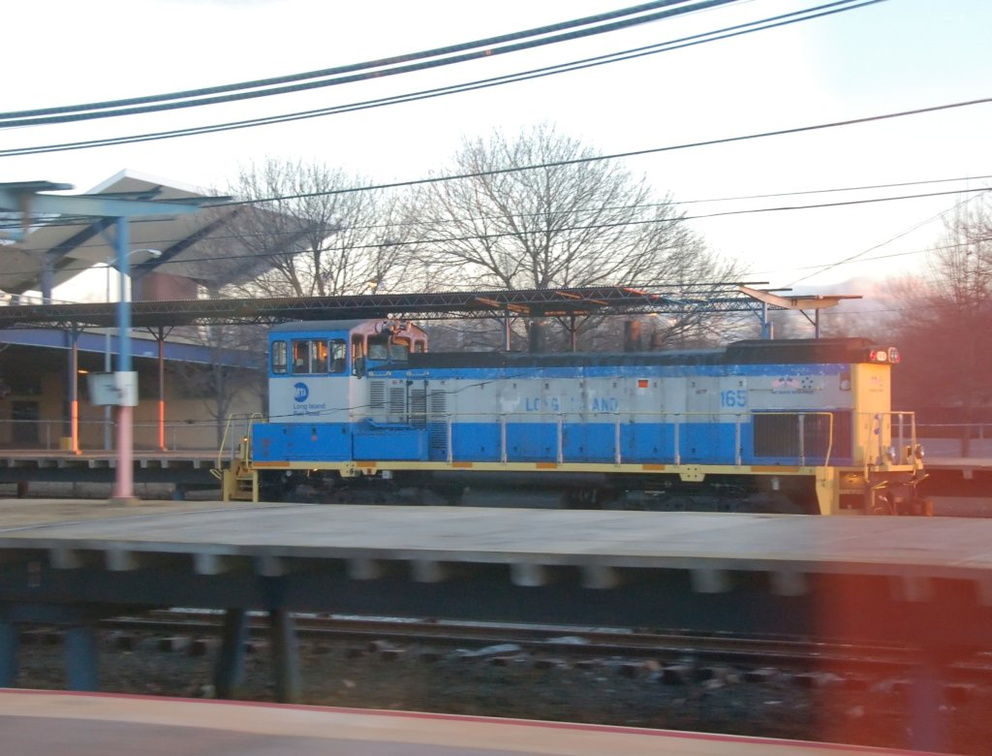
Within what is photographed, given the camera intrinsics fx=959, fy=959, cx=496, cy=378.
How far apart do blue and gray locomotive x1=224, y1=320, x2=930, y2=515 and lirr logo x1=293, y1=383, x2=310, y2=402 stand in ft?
0.06

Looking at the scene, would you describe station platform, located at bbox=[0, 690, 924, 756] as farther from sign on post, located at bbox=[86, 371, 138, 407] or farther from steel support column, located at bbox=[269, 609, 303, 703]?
sign on post, located at bbox=[86, 371, 138, 407]

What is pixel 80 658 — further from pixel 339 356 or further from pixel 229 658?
pixel 339 356

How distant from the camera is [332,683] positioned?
8.79 metres

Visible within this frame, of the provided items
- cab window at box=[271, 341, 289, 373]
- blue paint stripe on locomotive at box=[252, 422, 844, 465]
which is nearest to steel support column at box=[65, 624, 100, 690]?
blue paint stripe on locomotive at box=[252, 422, 844, 465]

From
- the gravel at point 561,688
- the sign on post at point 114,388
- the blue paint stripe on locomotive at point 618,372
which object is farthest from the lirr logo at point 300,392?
the gravel at point 561,688

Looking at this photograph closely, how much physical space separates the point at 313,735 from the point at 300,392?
14.7 m

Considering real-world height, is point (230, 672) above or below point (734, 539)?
below

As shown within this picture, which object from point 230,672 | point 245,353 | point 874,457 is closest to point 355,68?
point 230,672

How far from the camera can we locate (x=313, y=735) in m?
3.96

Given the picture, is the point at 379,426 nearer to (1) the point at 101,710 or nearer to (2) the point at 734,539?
(2) the point at 734,539

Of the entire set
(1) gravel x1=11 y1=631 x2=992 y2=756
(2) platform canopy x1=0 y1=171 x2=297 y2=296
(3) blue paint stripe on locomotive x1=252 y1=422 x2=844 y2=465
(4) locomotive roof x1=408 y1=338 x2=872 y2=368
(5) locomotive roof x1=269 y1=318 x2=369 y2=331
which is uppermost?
(2) platform canopy x1=0 y1=171 x2=297 y2=296

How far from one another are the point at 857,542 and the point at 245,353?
31991 mm

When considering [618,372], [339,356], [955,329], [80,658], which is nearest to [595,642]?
[80,658]

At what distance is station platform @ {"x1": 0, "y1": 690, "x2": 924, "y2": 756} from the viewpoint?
12.2 ft
